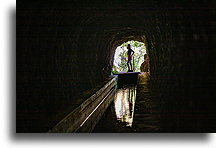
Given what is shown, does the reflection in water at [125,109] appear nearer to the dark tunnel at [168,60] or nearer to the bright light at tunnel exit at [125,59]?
the dark tunnel at [168,60]

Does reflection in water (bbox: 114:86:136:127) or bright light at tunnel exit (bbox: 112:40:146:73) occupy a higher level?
bright light at tunnel exit (bbox: 112:40:146:73)

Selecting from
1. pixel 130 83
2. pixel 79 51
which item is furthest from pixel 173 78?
pixel 130 83

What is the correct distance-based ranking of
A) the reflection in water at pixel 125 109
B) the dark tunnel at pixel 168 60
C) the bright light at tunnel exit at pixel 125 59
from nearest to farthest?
the dark tunnel at pixel 168 60, the reflection in water at pixel 125 109, the bright light at tunnel exit at pixel 125 59

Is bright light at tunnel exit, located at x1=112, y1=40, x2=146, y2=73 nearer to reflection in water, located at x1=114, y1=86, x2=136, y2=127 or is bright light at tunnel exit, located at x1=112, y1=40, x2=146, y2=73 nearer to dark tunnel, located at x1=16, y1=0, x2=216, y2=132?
reflection in water, located at x1=114, y1=86, x2=136, y2=127

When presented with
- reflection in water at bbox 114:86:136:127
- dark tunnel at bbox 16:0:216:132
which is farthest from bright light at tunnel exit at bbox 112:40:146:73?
dark tunnel at bbox 16:0:216:132

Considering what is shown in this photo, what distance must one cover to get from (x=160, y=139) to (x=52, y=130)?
120cm

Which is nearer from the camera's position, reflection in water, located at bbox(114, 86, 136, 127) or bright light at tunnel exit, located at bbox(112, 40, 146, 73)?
reflection in water, located at bbox(114, 86, 136, 127)

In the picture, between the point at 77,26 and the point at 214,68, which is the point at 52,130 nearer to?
the point at 214,68

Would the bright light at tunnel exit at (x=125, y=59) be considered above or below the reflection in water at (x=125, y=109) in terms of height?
above

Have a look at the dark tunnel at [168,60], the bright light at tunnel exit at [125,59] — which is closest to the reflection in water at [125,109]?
the dark tunnel at [168,60]

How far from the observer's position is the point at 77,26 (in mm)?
5309

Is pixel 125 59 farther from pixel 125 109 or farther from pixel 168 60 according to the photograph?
pixel 168 60

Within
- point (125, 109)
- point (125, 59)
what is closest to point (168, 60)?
point (125, 109)

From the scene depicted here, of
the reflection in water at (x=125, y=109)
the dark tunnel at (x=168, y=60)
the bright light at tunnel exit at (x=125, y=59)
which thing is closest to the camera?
the dark tunnel at (x=168, y=60)
